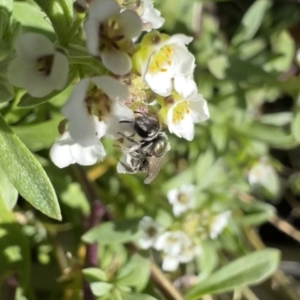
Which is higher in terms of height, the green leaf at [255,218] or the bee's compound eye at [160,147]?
the bee's compound eye at [160,147]

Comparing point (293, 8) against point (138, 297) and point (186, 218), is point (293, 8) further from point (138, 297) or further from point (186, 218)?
point (138, 297)

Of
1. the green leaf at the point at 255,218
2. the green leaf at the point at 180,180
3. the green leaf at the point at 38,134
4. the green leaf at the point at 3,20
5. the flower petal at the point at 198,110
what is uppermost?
the green leaf at the point at 3,20

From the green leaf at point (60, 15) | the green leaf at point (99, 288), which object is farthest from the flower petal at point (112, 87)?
the green leaf at point (99, 288)

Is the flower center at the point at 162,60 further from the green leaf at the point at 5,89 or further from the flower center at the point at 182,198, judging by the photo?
the flower center at the point at 182,198

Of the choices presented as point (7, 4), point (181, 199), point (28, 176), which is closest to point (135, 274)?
point (181, 199)

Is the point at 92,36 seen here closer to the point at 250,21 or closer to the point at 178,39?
the point at 178,39

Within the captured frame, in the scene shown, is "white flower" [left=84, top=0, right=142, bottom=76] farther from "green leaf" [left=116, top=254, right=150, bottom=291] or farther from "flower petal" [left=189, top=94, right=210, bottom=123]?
"green leaf" [left=116, top=254, right=150, bottom=291]
